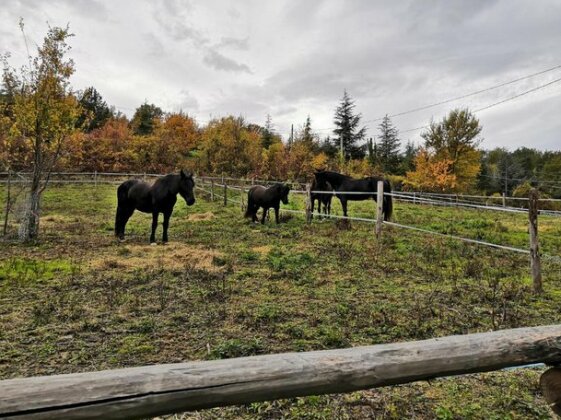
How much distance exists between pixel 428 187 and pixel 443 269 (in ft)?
89.4

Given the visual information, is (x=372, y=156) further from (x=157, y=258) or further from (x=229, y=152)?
(x=157, y=258)

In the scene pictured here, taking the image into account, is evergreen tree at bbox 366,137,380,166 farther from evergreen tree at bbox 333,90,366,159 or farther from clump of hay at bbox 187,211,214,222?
clump of hay at bbox 187,211,214,222

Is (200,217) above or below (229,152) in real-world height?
below

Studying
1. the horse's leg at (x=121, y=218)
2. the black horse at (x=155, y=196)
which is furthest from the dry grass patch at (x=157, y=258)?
the horse's leg at (x=121, y=218)

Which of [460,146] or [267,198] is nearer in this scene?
[267,198]

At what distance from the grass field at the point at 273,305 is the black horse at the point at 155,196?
669mm

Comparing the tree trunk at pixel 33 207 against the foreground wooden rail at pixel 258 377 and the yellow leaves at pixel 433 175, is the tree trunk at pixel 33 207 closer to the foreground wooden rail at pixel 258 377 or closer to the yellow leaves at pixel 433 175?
the foreground wooden rail at pixel 258 377

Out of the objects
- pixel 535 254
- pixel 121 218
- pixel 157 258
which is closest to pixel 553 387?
pixel 535 254

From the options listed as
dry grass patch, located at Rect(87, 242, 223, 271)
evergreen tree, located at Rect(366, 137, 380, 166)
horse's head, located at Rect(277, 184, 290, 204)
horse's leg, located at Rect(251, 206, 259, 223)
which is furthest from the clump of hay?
evergreen tree, located at Rect(366, 137, 380, 166)

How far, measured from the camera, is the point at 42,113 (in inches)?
351

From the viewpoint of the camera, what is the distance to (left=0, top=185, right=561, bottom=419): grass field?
2.96 m

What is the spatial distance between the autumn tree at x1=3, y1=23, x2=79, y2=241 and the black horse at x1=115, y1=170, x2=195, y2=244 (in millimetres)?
1803

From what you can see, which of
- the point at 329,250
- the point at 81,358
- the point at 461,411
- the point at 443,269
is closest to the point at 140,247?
the point at 329,250

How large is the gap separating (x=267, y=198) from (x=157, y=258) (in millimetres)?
5449
